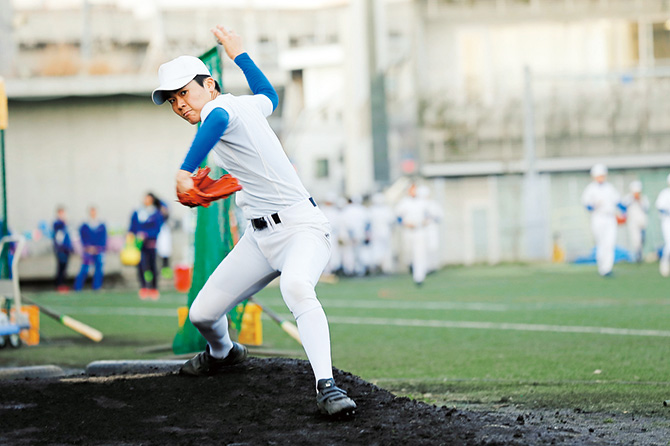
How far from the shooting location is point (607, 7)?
3684 centimetres

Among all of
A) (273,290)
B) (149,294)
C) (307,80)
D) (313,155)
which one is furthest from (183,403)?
(307,80)

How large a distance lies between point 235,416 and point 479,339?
223 inches

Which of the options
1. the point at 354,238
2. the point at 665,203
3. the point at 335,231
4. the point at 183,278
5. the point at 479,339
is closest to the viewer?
the point at 479,339

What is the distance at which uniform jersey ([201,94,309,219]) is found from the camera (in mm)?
5867

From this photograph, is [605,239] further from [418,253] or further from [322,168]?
[322,168]

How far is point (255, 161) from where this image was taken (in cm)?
594

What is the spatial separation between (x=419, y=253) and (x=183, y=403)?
16.4 meters

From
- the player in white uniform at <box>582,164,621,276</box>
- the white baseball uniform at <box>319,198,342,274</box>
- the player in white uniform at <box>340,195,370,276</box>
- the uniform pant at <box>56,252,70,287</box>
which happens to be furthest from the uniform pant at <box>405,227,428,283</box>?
the uniform pant at <box>56,252,70,287</box>

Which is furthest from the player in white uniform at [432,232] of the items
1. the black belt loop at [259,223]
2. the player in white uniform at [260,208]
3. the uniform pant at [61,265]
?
the black belt loop at [259,223]

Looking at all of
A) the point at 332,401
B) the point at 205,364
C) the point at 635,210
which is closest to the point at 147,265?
the point at 205,364

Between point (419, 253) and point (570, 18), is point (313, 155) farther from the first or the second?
point (419, 253)

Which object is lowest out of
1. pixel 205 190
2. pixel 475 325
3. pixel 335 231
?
pixel 475 325

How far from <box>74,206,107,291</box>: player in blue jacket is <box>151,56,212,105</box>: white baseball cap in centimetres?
1856

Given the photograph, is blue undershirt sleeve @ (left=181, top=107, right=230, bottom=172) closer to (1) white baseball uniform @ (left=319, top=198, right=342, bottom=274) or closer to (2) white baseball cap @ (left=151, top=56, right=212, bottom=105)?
(2) white baseball cap @ (left=151, top=56, right=212, bottom=105)
